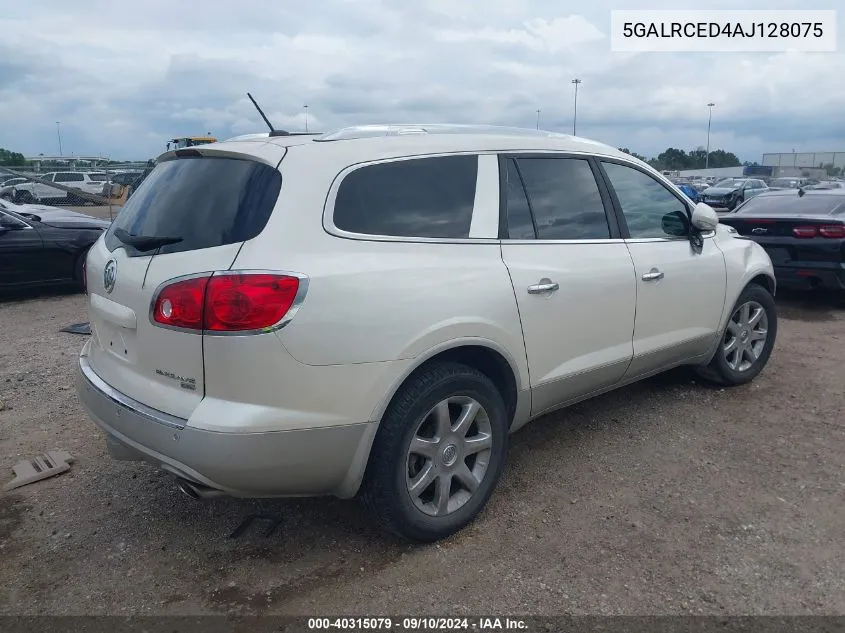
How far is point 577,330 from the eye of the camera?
11.6 feet

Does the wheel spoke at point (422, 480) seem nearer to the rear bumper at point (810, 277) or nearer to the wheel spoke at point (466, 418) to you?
the wheel spoke at point (466, 418)

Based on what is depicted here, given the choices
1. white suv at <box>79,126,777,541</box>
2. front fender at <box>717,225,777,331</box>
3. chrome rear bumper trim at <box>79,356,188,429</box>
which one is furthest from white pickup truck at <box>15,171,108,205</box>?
front fender at <box>717,225,777,331</box>

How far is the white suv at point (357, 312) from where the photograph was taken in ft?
8.29

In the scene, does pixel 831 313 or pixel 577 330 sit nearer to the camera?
pixel 577 330

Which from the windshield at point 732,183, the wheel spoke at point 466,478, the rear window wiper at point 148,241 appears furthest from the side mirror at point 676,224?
the windshield at point 732,183

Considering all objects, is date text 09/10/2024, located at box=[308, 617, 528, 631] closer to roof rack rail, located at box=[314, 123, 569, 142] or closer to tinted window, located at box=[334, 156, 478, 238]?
tinted window, located at box=[334, 156, 478, 238]

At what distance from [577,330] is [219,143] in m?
1.92

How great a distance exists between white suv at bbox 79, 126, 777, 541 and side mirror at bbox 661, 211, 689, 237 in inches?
24.7

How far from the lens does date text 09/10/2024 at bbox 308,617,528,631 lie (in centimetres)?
257

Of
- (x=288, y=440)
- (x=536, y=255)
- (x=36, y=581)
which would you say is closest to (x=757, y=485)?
(x=536, y=255)

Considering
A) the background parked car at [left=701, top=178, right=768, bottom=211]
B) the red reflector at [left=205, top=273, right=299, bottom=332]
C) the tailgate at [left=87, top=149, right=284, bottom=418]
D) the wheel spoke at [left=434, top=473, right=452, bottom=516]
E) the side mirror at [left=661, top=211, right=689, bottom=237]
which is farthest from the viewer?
the background parked car at [left=701, top=178, right=768, bottom=211]

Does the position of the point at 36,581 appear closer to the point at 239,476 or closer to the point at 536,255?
the point at 239,476

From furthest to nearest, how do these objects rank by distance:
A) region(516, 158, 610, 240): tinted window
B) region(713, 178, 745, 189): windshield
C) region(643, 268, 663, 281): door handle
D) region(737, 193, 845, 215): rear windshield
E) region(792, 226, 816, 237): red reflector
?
region(713, 178, 745, 189): windshield
region(737, 193, 845, 215): rear windshield
region(792, 226, 816, 237): red reflector
region(643, 268, 663, 281): door handle
region(516, 158, 610, 240): tinted window

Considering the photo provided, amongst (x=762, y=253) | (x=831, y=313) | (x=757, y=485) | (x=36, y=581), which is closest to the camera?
(x=36, y=581)
